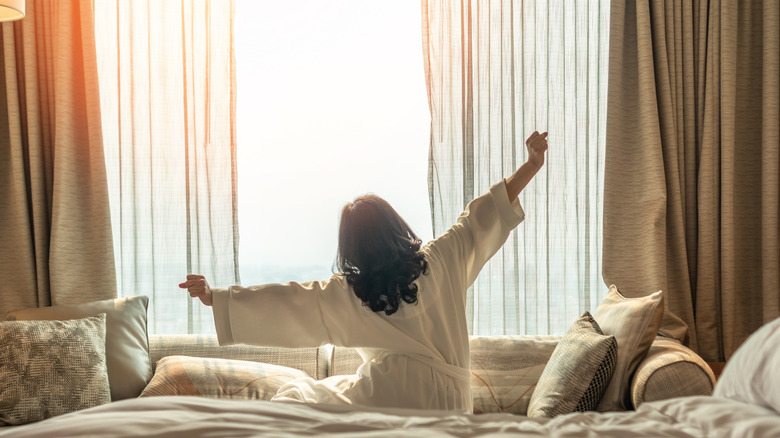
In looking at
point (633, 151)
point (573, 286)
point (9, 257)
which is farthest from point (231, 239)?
point (633, 151)

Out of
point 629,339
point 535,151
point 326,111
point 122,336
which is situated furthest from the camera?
point 326,111

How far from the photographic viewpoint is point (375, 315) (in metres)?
2.19

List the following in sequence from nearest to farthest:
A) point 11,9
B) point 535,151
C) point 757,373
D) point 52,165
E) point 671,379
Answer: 1. point 757,373
2. point 671,379
3. point 11,9
4. point 535,151
5. point 52,165

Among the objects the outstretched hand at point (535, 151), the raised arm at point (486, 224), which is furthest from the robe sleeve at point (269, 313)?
the outstretched hand at point (535, 151)

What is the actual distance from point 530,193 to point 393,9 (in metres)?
1.19

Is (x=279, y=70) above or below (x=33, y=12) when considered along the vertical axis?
below

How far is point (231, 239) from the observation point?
10.4 ft

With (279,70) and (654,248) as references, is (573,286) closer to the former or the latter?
(654,248)

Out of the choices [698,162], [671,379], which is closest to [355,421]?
[671,379]

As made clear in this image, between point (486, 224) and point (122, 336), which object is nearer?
point (486, 224)

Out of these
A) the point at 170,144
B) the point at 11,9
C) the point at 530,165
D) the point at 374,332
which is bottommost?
the point at 374,332

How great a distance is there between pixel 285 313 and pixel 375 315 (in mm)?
318

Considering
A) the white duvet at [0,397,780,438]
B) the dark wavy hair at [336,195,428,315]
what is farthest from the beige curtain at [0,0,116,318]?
the white duvet at [0,397,780,438]

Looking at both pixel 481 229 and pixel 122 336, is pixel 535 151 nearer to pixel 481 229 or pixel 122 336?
pixel 481 229
